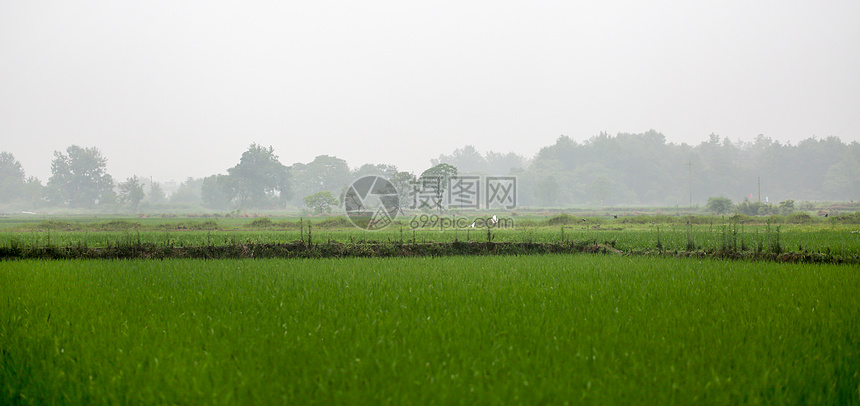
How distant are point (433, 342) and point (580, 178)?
280ft

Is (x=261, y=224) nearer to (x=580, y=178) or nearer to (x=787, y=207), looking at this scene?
(x=787, y=207)

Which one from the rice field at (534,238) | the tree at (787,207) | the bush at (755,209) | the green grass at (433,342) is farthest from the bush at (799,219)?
the green grass at (433,342)

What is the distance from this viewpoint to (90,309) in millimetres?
5379

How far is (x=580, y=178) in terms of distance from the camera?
84312mm

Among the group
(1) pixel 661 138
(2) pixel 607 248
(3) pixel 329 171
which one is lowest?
(2) pixel 607 248

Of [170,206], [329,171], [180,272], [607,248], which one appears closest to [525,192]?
[329,171]

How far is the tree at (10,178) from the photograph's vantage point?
68.7 metres

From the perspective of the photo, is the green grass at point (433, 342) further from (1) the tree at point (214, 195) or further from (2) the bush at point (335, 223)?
(1) the tree at point (214, 195)

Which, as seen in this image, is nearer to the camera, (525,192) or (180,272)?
(180,272)

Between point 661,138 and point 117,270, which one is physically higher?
point 661,138

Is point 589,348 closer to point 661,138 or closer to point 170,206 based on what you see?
point 170,206

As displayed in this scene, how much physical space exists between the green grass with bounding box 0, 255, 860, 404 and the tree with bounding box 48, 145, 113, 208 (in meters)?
70.9

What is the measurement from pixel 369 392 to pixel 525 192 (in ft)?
270

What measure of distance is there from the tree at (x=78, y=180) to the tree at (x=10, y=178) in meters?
10.3
